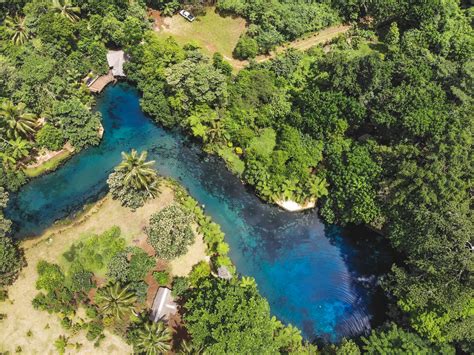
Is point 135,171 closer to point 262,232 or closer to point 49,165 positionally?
point 49,165

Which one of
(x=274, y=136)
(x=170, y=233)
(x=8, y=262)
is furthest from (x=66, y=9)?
(x=170, y=233)

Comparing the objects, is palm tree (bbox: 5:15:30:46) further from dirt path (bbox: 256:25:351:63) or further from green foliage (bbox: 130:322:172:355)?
green foliage (bbox: 130:322:172:355)

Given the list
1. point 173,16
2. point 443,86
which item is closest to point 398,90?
point 443,86

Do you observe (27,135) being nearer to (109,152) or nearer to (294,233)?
(109,152)

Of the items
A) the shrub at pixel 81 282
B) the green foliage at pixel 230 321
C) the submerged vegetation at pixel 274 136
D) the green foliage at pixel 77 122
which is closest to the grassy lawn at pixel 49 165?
the submerged vegetation at pixel 274 136

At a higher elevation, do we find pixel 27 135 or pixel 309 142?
pixel 309 142
